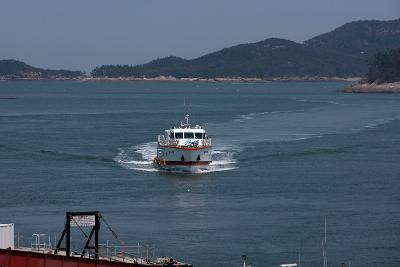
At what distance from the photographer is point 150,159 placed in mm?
98062

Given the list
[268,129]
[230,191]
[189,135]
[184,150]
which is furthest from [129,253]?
[268,129]

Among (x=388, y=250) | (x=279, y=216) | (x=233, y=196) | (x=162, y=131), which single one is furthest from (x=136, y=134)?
(x=388, y=250)

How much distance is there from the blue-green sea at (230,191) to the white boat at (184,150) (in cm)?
104

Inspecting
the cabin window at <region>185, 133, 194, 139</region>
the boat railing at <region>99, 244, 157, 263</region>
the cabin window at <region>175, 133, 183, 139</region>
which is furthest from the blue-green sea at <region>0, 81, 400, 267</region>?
the cabin window at <region>175, 133, 183, 139</region>

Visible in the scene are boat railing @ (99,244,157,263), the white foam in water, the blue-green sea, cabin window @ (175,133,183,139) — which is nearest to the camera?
boat railing @ (99,244,157,263)

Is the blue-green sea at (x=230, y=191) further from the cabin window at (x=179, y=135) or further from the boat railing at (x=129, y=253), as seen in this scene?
the cabin window at (x=179, y=135)

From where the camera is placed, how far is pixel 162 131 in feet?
433

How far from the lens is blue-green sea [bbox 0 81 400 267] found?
178 ft

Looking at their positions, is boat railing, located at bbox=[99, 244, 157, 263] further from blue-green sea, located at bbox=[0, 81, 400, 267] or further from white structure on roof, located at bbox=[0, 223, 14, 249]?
white structure on roof, located at bbox=[0, 223, 14, 249]

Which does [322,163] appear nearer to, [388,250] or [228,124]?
[388,250]

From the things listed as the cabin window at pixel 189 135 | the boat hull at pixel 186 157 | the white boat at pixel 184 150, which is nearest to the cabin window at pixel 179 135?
the white boat at pixel 184 150

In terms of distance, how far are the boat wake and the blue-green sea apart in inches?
3.9

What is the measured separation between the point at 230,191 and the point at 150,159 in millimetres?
24070

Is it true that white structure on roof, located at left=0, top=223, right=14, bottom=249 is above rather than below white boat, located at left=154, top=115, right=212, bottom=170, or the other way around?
above
